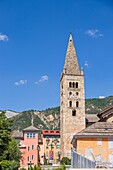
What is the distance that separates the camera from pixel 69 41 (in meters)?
85.4

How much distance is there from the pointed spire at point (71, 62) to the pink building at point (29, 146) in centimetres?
1878

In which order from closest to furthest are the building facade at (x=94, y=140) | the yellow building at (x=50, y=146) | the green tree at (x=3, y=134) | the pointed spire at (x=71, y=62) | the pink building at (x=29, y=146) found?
the building facade at (x=94, y=140)
the green tree at (x=3, y=134)
the pointed spire at (x=71, y=62)
the pink building at (x=29, y=146)
the yellow building at (x=50, y=146)

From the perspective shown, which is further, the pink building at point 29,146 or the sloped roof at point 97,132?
the pink building at point 29,146

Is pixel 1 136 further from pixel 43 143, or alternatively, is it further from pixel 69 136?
pixel 43 143

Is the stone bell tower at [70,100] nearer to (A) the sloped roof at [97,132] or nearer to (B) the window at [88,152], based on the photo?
(A) the sloped roof at [97,132]

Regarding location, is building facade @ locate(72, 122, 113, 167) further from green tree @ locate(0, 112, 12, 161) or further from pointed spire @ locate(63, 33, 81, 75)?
pointed spire @ locate(63, 33, 81, 75)

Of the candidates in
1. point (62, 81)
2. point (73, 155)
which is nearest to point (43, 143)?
point (62, 81)

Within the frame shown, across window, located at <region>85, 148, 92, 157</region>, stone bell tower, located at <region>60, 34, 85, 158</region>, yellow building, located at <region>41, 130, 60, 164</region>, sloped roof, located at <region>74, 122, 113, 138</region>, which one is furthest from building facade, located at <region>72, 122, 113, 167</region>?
yellow building, located at <region>41, 130, 60, 164</region>

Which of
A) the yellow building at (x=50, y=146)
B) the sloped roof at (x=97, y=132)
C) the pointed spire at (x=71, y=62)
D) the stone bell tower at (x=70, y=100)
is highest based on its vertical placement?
the pointed spire at (x=71, y=62)

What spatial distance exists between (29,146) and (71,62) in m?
24.3

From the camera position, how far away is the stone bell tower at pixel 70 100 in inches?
2952

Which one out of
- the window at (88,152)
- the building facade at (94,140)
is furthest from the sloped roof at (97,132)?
the window at (88,152)

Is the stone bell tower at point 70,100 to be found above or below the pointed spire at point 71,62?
below

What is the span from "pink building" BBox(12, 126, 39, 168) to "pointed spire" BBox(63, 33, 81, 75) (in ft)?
61.6
